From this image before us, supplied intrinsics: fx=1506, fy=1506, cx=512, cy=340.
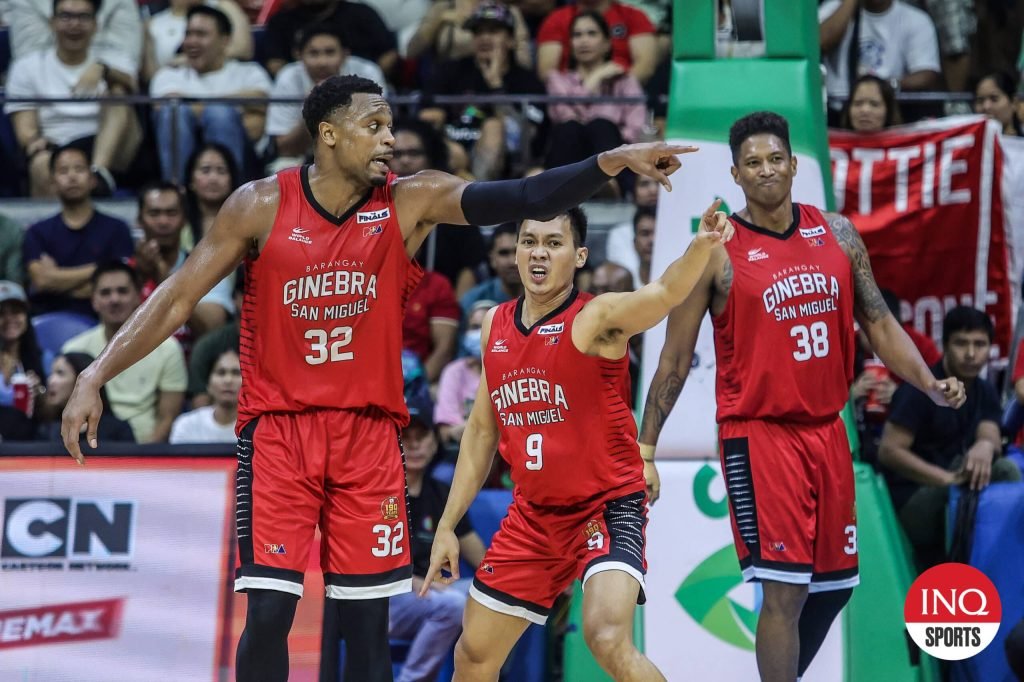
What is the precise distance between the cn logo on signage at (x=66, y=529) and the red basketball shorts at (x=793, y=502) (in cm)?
282

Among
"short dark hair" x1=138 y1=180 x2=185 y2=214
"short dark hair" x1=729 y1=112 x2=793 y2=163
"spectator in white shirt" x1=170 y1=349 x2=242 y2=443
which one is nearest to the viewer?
"short dark hair" x1=729 y1=112 x2=793 y2=163

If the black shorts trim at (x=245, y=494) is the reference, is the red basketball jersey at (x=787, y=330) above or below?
above

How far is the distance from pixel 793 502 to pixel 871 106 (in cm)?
398

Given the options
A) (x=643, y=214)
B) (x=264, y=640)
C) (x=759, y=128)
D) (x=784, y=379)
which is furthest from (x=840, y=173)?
(x=264, y=640)

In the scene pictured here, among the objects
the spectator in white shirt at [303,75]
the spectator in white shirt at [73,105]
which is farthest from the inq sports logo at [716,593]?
the spectator in white shirt at [73,105]

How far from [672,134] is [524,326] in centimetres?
199

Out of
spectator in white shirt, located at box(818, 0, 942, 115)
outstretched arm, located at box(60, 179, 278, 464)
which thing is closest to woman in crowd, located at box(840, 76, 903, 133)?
spectator in white shirt, located at box(818, 0, 942, 115)

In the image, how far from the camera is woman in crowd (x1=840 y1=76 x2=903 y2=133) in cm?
923

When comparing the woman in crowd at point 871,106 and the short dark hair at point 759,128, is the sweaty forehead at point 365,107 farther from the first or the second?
the woman in crowd at point 871,106

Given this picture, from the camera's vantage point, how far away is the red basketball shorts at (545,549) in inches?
218

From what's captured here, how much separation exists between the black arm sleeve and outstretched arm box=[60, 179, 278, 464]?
2.46 feet

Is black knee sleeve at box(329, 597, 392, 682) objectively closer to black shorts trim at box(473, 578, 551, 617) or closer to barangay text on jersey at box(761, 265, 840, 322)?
black shorts trim at box(473, 578, 551, 617)

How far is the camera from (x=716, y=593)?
6.96m

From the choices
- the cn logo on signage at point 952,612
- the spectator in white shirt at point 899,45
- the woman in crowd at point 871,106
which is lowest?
the cn logo on signage at point 952,612
